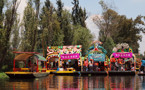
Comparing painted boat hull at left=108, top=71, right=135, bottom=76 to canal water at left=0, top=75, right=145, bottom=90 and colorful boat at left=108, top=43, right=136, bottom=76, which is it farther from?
canal water at left=0, top=75, right=145, bottom=90

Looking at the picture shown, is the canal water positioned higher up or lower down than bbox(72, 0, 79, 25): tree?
lower down

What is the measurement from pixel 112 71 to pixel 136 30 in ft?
102

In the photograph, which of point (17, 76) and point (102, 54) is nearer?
point (17, 76)

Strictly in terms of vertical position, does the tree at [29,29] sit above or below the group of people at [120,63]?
above

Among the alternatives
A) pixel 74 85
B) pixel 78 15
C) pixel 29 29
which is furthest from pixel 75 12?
pixel 74 85

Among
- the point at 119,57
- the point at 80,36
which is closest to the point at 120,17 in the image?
the point at 80,36

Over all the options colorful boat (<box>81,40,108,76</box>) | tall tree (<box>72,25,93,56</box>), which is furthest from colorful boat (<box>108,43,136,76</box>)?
tall tree (<box>72,25,93,56</box>)

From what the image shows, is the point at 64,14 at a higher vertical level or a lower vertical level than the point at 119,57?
higher

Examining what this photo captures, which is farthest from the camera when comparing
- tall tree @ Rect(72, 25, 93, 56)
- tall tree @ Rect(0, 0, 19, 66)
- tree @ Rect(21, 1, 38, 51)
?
tall tree @ Rect(72, 25, 93, 56)

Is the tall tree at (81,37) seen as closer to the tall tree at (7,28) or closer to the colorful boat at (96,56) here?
the colorful boat at (96,56)

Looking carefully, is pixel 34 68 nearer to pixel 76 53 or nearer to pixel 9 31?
pixel 9 31

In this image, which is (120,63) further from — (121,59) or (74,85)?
(74,85)

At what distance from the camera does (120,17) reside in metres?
65.1

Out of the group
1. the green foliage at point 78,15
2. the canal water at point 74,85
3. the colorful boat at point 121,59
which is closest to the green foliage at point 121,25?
the green foliage at point 78,15
